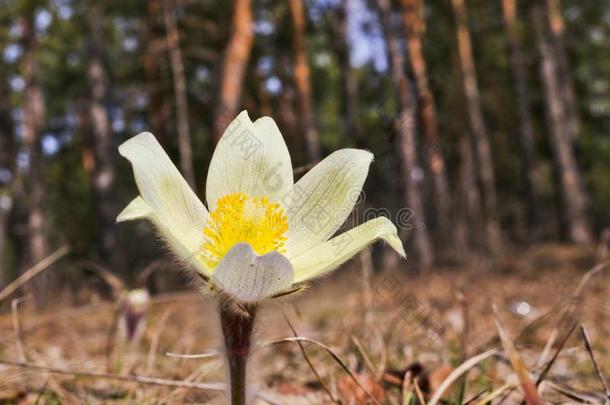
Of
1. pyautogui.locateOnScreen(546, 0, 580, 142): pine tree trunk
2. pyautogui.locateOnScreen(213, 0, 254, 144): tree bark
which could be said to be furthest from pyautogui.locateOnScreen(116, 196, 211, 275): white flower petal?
pyautogui.locateOnScreen(546, 0, 580, 142): pine tree trunk

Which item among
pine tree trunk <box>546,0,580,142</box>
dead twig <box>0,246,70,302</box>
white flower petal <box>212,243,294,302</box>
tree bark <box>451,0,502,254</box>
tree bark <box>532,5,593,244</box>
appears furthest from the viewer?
tree bark <box>451,0,502,254</box>

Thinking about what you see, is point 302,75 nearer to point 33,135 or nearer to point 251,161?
point 33,135

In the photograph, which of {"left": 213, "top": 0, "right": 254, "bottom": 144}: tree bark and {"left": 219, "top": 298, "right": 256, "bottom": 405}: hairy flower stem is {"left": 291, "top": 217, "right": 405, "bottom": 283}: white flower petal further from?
{"left": 213, "top": 0, "right": 254, "bottom": 144}: tree bark

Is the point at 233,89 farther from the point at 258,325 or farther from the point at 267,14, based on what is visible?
the point at 258,325

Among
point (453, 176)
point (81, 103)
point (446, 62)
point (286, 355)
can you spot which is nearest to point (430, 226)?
point (446, 62)

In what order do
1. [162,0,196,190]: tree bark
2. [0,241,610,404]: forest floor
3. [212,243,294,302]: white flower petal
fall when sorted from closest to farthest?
[212,243,294,302]: white flower petal, [0,241,610,404]: forest floor, [162,0,196,190]: tree bark

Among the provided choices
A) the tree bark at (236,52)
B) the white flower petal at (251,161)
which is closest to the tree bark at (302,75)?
the tree bark at (236,52)

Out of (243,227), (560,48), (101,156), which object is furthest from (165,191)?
(560,48)
